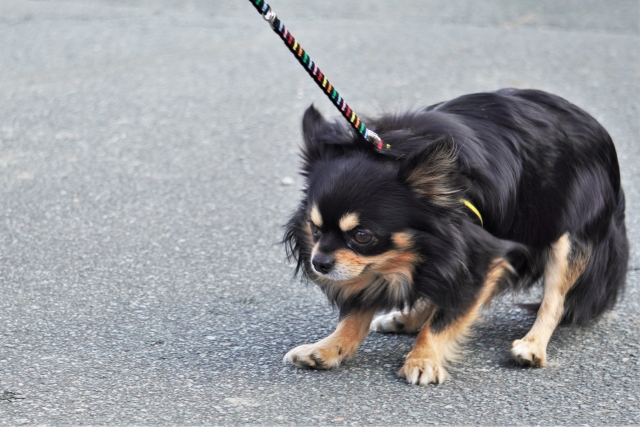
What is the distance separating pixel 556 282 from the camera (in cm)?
338

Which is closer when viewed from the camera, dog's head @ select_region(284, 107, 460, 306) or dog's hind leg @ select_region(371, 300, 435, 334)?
dog's head @ select_region(284, 107, 460, 306)

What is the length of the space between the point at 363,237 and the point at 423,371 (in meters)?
0.54

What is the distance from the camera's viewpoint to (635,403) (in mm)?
2873

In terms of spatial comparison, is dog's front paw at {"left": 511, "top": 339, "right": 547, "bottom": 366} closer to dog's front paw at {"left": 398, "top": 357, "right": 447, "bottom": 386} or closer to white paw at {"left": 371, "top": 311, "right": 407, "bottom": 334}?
dog's front paw at {"left": 398, "top": 357, "right": 447, "bottom": 386}

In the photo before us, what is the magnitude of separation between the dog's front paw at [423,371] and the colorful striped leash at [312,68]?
78 cm

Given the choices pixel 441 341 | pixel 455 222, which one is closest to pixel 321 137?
pixel 455 222

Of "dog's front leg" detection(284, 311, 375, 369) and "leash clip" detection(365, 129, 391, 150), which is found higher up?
"leash clip" detection(365, 129, 391, 150)

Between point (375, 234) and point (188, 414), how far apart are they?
2.79 ft

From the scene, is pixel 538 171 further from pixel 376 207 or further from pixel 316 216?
pixel 316 216

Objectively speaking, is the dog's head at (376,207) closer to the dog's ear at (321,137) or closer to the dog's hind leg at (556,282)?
the dog's ear at (321,137)

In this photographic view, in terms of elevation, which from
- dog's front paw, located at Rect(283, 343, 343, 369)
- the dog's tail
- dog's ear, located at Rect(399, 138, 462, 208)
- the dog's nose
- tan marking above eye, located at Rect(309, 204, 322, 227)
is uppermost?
dog's ear, located at Rect(399, 138, 462, 208)

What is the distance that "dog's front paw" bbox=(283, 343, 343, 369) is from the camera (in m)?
3.11

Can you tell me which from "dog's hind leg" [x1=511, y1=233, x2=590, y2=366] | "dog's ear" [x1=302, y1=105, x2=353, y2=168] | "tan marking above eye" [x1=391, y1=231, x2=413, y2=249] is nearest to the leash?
"dog's ear" [x1=302, y1=105, x2=353, y2=168]

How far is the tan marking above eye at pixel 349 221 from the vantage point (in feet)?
9.41
